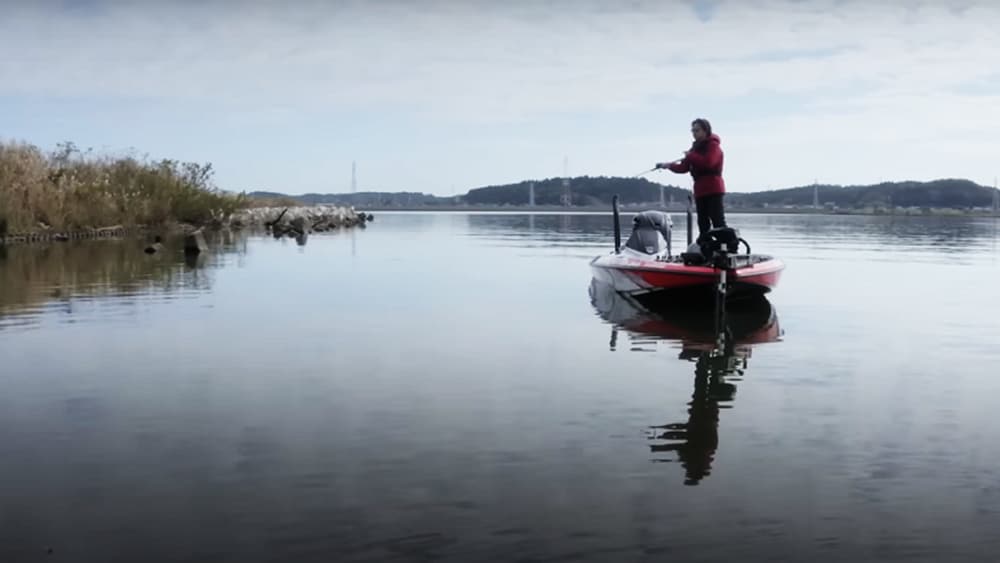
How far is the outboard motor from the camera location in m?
19.3

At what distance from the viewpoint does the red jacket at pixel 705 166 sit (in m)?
17.0

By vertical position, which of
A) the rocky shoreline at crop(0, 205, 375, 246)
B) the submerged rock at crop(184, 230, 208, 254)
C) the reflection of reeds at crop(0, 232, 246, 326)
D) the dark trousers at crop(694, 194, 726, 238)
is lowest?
the reflection of reeds at crop(0, 232, 246, 326)

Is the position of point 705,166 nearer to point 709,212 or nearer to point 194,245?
point 709,212

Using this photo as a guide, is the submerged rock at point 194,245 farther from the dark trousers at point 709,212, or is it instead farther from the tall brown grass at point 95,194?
the dark trousers at point 709,212

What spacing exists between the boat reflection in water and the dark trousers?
4.62 feet

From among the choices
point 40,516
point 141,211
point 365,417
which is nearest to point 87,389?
point 365,417

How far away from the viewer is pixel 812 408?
28.5 ft

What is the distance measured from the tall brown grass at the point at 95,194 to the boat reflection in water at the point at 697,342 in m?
20.8

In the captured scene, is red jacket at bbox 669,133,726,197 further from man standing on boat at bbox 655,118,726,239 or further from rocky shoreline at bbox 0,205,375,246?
rocky shoreline at bbox 0,205,375,246

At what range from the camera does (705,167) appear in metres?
17.1

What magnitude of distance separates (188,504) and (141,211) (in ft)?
123

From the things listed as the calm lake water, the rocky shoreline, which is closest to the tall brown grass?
the rocky shoreline

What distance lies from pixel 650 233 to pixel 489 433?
12333mm

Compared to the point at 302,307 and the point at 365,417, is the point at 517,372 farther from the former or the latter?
the point at 302,307
